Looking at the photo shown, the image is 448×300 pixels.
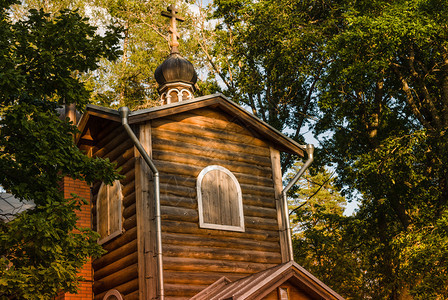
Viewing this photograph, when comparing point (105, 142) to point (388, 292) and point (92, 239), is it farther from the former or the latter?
point (388, 292)

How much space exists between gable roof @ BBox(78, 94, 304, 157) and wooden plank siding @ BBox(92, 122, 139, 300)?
0.60 m

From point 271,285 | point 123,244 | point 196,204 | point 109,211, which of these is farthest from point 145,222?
point 271,285

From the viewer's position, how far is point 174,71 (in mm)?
17844

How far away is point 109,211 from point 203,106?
3.24 m

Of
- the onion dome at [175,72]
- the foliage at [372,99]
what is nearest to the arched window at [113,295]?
the onion dome at [175,72]

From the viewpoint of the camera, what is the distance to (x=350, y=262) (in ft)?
83.6

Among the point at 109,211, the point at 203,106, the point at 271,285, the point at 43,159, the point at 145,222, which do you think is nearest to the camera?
the point at 43,159

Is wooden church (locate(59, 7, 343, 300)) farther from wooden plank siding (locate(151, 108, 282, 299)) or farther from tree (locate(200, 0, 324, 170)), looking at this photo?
tree (locate(200, 0, 324, 170))

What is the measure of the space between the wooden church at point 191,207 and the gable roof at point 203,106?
24 mm

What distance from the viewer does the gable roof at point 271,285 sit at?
35.0ft

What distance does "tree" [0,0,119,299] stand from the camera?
32.8 ft

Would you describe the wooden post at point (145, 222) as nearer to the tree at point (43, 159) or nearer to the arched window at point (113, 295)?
the tree at point (43, 159)

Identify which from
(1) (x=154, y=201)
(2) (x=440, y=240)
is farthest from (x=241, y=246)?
(2) (x=440, y=240)

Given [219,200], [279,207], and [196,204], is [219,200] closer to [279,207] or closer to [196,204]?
[196,204]
